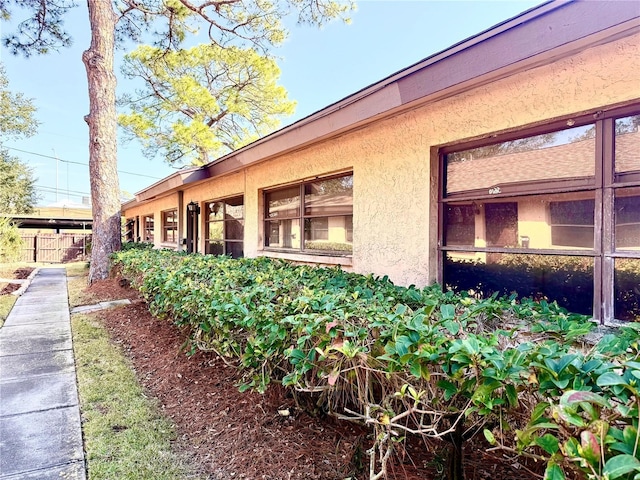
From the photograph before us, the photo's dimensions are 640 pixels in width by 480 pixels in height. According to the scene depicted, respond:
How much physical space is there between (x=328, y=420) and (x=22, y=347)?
4792mm

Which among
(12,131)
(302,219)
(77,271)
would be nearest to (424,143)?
(302,219)

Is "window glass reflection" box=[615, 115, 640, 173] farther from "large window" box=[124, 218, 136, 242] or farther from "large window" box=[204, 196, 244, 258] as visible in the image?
"large window" box=[124, 218, 136, 242]

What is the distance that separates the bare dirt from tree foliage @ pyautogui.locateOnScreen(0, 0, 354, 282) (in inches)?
310

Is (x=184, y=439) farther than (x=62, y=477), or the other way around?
(x=184, y=439)

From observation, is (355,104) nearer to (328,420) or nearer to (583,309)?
(583,309)

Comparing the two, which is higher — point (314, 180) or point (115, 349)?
point (314, 180)

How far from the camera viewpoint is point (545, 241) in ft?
10.9

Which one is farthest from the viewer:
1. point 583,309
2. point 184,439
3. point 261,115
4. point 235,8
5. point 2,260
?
point 261,115

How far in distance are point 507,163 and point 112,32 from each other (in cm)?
1127

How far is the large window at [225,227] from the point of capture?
29.9 feet

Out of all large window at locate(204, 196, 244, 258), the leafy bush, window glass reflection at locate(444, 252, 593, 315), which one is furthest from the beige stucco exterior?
the leafy bush

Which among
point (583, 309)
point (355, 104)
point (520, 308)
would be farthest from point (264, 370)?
point (355, 104)

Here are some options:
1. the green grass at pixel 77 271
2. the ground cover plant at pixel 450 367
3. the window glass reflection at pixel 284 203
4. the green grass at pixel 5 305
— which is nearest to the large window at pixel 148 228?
the green grass at pixel 77 271

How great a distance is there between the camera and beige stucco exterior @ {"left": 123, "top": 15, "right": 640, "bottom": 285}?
2.87 m
